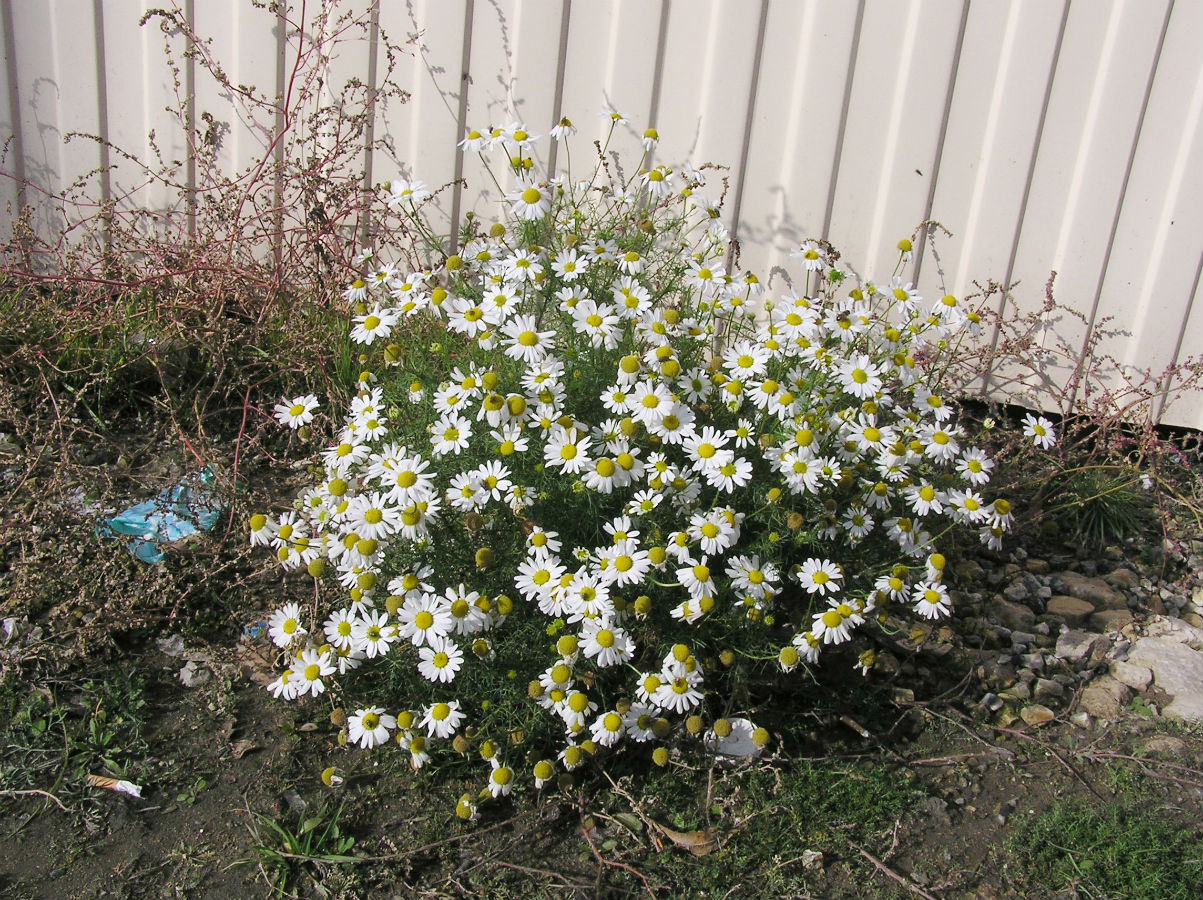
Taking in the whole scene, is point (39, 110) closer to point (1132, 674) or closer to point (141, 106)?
point (141, 106)

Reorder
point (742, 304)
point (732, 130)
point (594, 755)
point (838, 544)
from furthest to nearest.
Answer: point (732, 130) < point (742, 304) < point (838, 544) < point (594, 755)

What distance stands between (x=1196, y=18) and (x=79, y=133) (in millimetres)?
4154

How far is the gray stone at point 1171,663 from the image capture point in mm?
2779

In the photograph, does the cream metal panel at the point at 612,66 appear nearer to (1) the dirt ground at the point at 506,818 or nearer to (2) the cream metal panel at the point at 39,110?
(2) the cream metal panel at the point at 39,110

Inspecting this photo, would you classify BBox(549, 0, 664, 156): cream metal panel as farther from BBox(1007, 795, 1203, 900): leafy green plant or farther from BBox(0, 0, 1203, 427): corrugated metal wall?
BBox(1007, 795, 1203, 900): leafy green plant

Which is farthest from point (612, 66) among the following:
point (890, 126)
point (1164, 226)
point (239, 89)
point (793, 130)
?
point (1164, 226)

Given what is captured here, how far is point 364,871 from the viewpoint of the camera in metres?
2.06

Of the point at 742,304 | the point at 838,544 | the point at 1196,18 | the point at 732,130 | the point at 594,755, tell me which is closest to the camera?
the point at 594,755

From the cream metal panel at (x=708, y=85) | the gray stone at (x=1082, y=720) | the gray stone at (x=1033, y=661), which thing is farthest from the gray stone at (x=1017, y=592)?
the cream metal panel at (x=708, y=85)

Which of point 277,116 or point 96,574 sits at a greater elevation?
point 277,116

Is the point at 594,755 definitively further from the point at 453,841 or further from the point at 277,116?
the point at 277,116

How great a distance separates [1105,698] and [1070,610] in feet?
1.39

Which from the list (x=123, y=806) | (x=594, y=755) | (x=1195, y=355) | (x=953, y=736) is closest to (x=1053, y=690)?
(x=953, y=736)

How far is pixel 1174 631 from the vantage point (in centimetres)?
304
